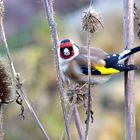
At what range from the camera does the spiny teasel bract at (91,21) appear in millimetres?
1998

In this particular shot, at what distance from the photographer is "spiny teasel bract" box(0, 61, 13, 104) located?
1.96 m

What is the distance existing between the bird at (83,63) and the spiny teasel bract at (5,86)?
15.5 inches

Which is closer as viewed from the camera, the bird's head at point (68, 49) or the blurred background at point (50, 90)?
the bird's head at point (68, 49)

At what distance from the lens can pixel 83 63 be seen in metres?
2.51

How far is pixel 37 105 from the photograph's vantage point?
18.5ft

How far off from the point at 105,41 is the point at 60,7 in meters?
4.30

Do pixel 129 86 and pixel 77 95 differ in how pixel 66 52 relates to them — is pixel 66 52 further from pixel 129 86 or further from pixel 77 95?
pixel 129 86

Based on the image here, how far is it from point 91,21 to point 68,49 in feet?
1.52

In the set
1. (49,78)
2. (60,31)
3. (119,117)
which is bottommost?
(119,117)

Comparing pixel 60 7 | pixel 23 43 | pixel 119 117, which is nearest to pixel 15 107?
pixel 119 117

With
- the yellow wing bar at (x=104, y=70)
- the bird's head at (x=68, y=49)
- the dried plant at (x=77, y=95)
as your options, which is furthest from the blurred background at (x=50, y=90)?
the dried plant at (x=77, y=95)

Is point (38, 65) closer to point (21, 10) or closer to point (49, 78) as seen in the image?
point (49, 78)

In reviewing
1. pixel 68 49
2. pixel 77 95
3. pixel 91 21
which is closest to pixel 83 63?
pixel 68 49

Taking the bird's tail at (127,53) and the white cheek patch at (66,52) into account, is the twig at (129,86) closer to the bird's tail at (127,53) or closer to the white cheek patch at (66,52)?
the bird's tail at (127,53)
